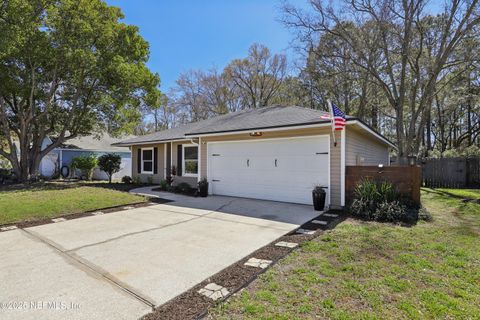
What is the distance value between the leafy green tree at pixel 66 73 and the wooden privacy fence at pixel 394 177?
38.2 feet

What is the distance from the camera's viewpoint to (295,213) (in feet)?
22.9

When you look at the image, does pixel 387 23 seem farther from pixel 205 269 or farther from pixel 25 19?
pixel 25 19

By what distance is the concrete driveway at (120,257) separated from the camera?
8.87 ft

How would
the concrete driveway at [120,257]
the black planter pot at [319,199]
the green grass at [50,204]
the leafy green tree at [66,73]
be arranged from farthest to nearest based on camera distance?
the leafy green tree at [66,73] < the black planter pot at [319,199] < the green grass at [50,204] < the concrete driveway at [120,257]

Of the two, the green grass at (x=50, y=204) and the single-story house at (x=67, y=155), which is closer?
the green grass at (x=50, y=204)

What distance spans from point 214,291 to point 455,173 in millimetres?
16652

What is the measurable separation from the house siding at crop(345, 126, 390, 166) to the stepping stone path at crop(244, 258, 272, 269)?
16.5ft

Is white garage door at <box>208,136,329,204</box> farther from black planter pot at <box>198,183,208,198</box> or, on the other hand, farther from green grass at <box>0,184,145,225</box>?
green grass at <box>0,184,145,225</box>

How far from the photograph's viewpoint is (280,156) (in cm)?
864

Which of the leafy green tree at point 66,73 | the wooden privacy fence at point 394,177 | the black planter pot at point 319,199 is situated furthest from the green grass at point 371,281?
the leafy green tree at point 66,73

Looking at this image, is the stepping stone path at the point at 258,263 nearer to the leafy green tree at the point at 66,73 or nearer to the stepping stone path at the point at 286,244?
the stepping stone path at the point at 286,244

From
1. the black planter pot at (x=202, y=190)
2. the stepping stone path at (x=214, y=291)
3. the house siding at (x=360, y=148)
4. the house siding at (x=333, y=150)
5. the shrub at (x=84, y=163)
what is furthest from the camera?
the shrub at (x=84, y=163)

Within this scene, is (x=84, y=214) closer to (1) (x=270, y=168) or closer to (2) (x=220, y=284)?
(2) (x=220, y=284)

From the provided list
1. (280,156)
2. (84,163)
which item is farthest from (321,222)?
(84,163)
